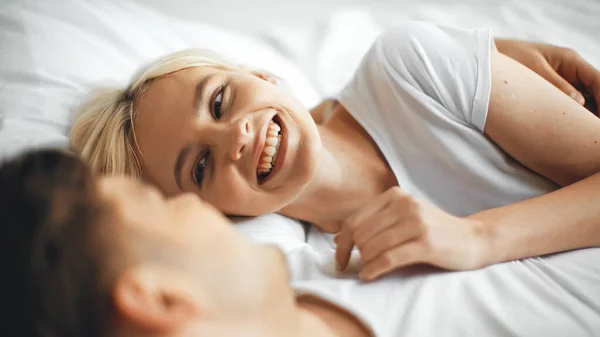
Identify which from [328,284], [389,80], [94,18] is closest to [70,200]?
[328,284]

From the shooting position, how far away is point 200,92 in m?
0.87

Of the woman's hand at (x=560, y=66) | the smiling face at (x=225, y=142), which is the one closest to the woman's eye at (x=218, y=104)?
the smiling face at (x=225, y=142)

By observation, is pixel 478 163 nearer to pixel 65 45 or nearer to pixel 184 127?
pixel 184 127

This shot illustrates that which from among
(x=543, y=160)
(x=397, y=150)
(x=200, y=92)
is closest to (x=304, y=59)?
(x=397, y=150)

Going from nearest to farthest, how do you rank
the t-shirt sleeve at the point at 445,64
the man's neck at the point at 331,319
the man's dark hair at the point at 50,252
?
1. the man's dark hair at the point at 50,252
2. the man's neck at the point at 331,319
3. the t-shirt sleeve at the point at 445,64

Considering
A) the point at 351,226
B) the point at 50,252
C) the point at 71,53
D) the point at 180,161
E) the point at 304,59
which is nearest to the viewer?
the point at 50,252

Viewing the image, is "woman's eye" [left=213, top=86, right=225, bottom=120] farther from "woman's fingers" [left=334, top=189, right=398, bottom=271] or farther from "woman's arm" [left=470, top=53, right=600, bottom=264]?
"woman's arm" [left=470, top=53, right=600, bottom=264]

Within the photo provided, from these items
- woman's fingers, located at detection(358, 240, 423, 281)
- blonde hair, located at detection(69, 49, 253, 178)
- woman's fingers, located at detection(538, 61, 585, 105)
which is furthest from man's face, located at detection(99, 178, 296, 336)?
woman's fingers, located at detection(538, 61, 585, 105)

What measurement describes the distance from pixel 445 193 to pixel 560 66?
397mm

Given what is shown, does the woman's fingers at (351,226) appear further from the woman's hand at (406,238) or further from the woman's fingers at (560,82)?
the woman's fingers at (560,82)

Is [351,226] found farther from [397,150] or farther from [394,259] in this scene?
[397,150]

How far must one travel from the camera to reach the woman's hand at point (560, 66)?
106 cm

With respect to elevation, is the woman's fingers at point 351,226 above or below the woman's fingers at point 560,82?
below

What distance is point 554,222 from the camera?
2.56 feet
